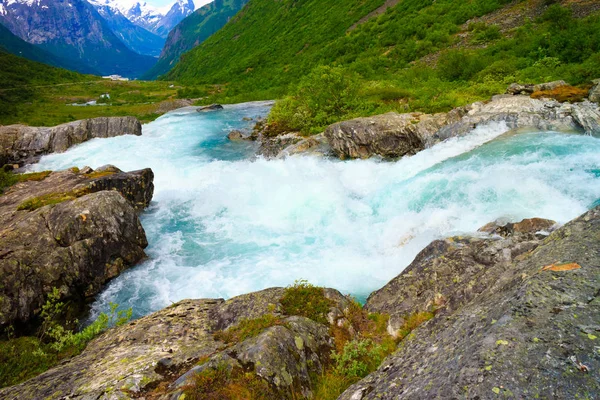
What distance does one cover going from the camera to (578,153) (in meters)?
13.5

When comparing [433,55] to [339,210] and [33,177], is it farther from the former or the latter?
[33,177]

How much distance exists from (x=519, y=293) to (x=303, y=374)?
11.9 ft

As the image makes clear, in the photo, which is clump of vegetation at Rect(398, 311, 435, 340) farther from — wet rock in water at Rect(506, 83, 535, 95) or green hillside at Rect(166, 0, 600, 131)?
wet rock in water at Rect(506, 83, 535, 95)

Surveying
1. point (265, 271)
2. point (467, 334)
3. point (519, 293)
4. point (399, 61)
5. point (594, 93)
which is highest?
point (399, 61)

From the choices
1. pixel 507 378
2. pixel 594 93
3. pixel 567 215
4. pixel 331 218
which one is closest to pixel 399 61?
pixel 594 93

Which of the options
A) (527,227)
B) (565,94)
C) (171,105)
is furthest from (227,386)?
(171,105)

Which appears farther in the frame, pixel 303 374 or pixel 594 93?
pixel 594 93

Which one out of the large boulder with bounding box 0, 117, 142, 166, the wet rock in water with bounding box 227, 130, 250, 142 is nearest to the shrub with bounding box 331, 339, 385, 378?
the wet rock in water with bounding box 227, 130, 250, 142

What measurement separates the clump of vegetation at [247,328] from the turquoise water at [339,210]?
4.29 meters

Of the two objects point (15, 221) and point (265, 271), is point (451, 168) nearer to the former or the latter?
point (265, 271)

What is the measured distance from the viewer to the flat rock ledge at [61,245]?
10367mm

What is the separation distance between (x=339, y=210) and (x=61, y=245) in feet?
37.8

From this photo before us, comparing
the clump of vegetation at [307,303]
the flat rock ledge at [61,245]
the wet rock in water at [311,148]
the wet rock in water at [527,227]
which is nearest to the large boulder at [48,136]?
the flat rock ledge at [61,245]

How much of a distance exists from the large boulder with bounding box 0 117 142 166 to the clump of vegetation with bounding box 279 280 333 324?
1337 inches
